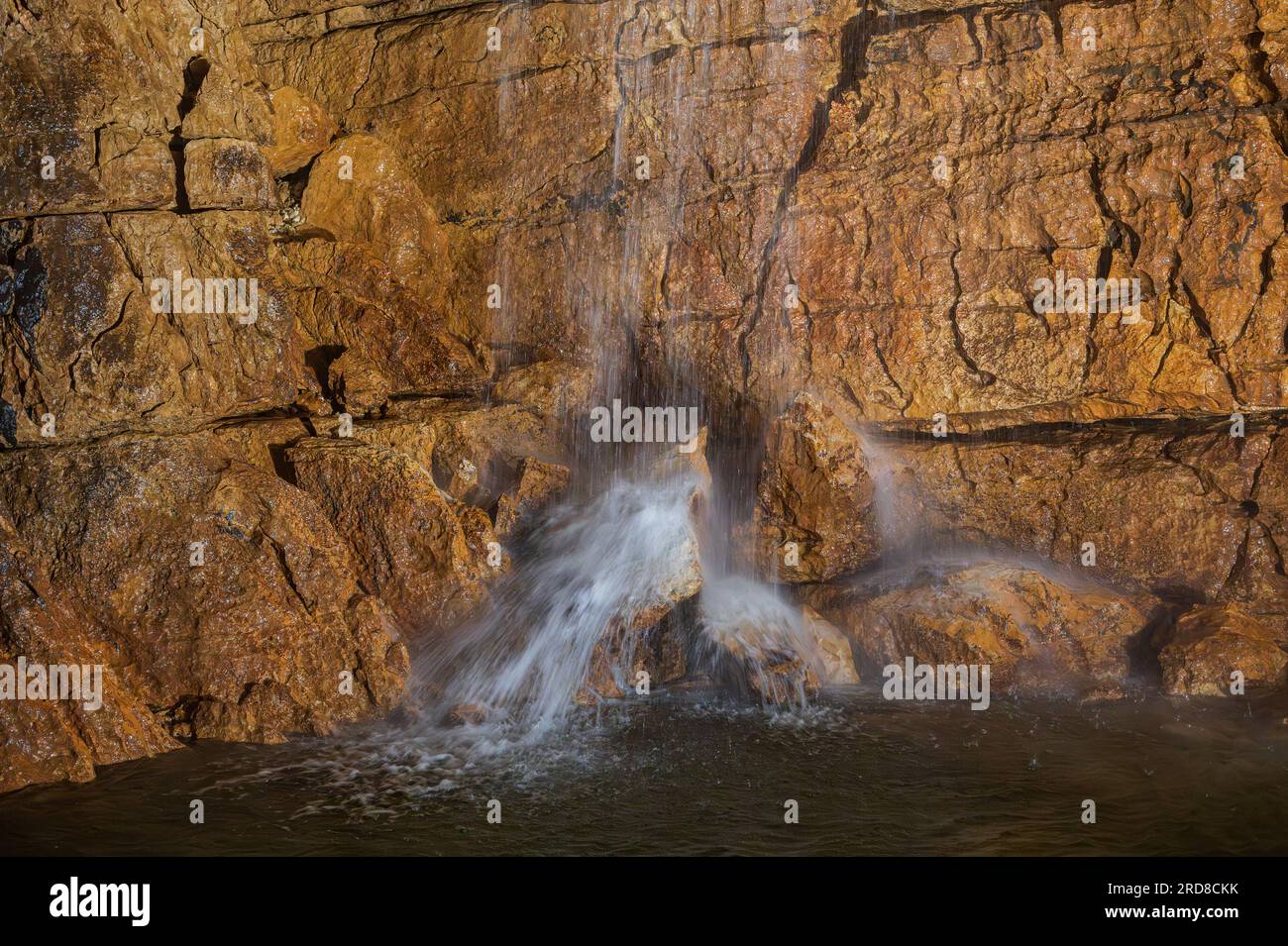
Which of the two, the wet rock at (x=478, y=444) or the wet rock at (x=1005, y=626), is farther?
the wet rock at (x=478, y=444)

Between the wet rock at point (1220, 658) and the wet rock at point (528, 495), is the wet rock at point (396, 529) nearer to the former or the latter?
the wet rock at point (528, 495)

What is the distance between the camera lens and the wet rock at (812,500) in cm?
960

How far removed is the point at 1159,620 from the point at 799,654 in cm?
316

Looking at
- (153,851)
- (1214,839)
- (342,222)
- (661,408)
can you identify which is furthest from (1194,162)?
(153,851)

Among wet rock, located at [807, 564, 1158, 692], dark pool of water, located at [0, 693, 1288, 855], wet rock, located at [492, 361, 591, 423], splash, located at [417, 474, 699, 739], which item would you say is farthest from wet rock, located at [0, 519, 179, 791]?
wet rock, located at [807, 564, 1158, 692]

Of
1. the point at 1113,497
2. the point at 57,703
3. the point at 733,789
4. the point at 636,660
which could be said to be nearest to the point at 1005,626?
the point at 1113,497

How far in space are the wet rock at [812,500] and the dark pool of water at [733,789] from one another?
2.20 meters

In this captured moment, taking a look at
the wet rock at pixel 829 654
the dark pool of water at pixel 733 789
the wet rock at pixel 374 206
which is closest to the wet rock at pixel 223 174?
the wet rock at pixel 374 206

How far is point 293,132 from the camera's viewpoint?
35.9 ft

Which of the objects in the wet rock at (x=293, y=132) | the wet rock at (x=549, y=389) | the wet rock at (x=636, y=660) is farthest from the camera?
the wet rock at (x=293, y=132)

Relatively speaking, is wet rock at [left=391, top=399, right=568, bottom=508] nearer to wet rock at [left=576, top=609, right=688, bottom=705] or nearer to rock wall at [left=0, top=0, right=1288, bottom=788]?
rock wall at [left=0, top=0, right=1288, bottom=788]
